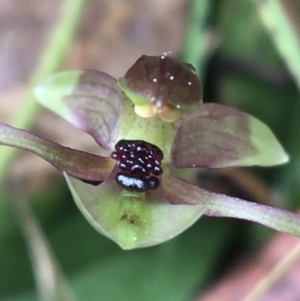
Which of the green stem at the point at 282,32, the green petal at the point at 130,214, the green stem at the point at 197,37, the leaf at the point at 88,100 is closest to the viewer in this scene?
the green petal at the point at 130,214

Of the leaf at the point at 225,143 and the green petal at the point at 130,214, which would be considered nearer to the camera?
the green petal at the point at 130,214

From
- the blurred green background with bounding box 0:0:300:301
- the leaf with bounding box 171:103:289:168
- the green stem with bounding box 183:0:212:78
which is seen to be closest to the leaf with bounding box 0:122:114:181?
the leaf with bounding box 171:103:289:168

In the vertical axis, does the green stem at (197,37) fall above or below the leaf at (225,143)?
above

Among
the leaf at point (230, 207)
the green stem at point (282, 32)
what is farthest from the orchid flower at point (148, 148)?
the green stem at point (282, 32)

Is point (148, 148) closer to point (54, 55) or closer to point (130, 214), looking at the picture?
point (130, 214)

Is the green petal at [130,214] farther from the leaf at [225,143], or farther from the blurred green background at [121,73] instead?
the blurred green background at [121,73]
